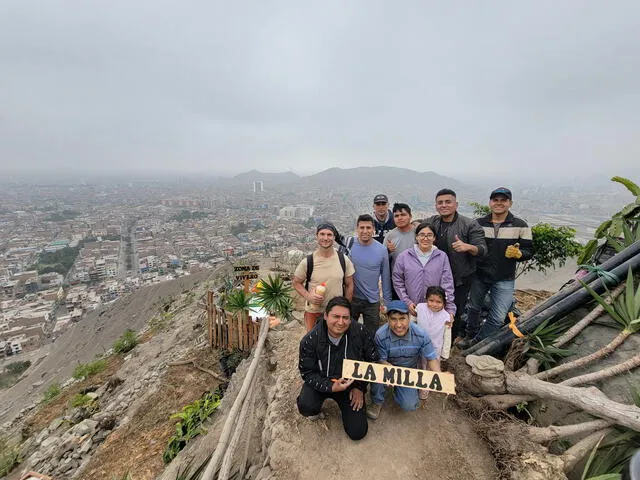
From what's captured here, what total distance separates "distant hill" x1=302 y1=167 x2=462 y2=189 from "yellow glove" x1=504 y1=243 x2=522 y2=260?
105 metres

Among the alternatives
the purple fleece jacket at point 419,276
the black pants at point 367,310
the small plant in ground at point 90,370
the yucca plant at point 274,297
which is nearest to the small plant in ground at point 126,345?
the small plant in ground at point 90,370

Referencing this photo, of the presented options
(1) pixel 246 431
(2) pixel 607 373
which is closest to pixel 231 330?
(1) pixel 246 431

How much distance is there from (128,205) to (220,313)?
114692 millimetres

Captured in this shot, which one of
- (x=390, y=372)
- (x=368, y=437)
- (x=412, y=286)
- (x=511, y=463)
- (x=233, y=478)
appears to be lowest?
(x=233, y=478)

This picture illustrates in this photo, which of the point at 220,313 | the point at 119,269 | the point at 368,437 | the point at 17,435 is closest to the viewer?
the point at 368,437

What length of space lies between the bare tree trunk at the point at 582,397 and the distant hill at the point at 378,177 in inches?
4157

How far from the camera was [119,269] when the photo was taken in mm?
44125

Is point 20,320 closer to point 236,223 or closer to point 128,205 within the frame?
point 236,223

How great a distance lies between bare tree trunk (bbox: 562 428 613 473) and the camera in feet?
7.26

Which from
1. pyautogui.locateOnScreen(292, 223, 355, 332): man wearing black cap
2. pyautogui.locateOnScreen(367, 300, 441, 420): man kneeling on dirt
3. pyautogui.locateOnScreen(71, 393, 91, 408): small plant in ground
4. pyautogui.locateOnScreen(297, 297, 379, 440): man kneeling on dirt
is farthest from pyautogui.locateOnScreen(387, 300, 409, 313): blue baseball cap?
pyautogui.locateOnScreen(71, 393, 91, 408): small plant in ground

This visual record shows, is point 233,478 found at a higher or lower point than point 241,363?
higher

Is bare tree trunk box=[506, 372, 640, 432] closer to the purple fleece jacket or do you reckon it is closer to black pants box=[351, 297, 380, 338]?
the purple fleece jacket

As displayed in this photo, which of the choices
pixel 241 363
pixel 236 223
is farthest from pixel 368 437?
pixel 236 223

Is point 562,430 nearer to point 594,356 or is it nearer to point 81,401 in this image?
point 594,356
